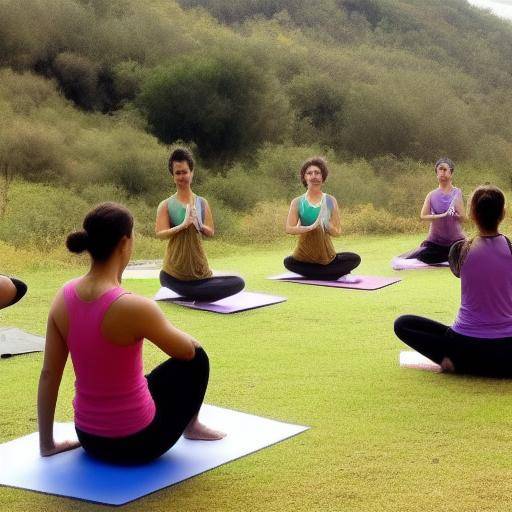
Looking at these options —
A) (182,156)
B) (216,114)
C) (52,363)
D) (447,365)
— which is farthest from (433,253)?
(216,114)

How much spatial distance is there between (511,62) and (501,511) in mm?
28006

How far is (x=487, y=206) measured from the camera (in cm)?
397

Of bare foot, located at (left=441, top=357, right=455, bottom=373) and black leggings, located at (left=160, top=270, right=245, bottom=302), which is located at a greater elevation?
bare foot, located at (left=441, top=357, right=455, bottom=373)

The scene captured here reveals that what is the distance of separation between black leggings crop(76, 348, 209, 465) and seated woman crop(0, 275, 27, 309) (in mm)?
603

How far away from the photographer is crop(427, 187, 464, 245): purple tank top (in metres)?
8.40

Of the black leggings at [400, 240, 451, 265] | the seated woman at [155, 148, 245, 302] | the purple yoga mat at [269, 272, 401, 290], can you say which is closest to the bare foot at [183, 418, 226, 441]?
the seated woman at [155, 148, 245, 302]

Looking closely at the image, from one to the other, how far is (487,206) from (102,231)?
208cm

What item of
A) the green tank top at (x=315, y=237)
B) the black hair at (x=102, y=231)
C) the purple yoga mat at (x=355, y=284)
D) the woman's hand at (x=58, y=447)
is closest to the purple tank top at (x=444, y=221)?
the purple yoga mat at (x=355, y=284)

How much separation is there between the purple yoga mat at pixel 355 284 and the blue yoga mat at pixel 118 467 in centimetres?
392

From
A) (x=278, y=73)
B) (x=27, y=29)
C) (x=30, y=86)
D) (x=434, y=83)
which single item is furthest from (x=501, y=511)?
(x=434, y=83)

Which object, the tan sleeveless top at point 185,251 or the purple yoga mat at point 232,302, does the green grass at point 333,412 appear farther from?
the tan sleeveless top at point 185,251

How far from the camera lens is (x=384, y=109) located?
19047mm

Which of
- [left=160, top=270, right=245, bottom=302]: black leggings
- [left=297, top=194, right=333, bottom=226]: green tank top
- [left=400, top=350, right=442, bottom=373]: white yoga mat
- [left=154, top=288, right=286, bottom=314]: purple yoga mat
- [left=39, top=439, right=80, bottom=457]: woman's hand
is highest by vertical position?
[left=297, top=194, right=333, bottom=226]: green tank top

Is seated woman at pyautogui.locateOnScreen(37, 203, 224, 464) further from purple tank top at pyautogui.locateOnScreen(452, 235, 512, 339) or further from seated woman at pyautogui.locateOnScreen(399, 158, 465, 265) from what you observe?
seated woman at pyautogui.locateOnScreen(399, 158, 465, 265)
